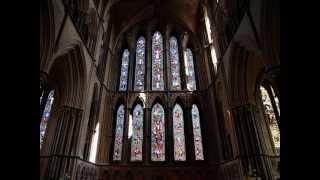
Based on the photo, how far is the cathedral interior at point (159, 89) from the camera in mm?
8695

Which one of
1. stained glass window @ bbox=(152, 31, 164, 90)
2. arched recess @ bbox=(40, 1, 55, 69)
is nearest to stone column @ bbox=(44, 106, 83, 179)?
arched recess @ bbox=(40, 1, 55, 69)

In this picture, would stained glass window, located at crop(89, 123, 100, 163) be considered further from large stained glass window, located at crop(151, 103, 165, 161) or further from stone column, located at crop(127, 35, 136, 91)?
stone column, located at crop(127, 35, 136, 91)

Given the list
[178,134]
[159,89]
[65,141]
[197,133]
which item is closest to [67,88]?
[65,141]

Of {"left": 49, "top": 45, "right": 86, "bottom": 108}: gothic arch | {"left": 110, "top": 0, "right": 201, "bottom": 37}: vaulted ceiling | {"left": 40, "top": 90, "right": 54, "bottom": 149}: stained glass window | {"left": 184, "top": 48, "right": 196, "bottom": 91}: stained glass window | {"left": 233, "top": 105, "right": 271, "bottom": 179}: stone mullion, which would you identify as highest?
{"left": 110, "top": 0, "right": 201, "bottom": 37}: vaulted ceiling

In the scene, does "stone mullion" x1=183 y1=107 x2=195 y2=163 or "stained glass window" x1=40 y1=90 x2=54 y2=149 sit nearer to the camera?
"stained glass window" x1=40 y1=90 x2=54 y2=149

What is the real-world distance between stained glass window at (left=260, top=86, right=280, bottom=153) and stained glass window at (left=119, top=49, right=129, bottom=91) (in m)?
9.66

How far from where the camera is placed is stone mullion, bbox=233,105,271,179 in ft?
28.7

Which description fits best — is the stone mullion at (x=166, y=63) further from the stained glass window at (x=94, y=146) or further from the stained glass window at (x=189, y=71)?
the stained glass window at (x=94, y=146)

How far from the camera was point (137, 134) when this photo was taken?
45.6 feet

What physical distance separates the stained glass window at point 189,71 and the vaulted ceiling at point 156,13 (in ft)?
7.25

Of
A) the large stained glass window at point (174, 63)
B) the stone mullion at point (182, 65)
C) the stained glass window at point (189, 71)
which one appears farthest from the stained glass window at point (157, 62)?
the stained glass window at point (189, 71)
